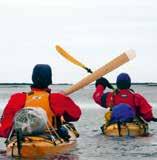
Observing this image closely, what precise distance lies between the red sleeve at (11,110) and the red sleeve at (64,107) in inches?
25.5

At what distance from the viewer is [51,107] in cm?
1512

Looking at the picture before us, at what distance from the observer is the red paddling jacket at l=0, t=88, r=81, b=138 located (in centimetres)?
1508

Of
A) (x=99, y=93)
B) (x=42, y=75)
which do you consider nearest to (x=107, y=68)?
(x=42, y=75)

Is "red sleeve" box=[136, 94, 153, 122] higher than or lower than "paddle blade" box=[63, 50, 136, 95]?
lower

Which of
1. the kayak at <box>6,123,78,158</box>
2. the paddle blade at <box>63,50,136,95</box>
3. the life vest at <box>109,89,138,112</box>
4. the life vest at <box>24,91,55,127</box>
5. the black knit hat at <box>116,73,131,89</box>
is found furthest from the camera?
the black knit hat at <box>116,73,131,89</box>

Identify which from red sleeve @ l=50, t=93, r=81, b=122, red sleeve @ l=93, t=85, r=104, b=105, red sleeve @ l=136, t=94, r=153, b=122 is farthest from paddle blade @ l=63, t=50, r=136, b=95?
red sleeve @ l=93, t=85, r=104, b=105

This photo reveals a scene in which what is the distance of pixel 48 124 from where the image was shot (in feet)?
50.0

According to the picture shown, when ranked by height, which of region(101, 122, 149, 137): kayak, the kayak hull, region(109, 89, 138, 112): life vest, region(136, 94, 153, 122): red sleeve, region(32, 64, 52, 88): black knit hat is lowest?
region(101, 122, 149, 137): kayak

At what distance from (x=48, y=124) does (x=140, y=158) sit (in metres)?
2.39

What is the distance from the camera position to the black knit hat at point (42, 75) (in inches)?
595

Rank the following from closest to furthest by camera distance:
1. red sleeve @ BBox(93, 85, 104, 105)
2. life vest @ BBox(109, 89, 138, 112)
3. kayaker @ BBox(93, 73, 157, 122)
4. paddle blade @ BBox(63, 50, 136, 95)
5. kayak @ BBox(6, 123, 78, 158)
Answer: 1. kayak @ BBox(6, 123, 78, 158)
2. paddle blade @ BBox(63, 50, 136, 95)
3. kayaker @ BBox(93, 73, 157, 122)
4. life vest @ BBox(109, 89, 138, 112)
5. red sleeve @ BBox(93, 85, 104, 105)

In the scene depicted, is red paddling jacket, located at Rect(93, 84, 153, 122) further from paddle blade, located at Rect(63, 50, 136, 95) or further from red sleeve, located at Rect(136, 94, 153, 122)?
paddle blade, located at Rect(63, 50, 136, 95)

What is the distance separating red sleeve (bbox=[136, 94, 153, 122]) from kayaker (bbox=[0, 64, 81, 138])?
5631 millimetres

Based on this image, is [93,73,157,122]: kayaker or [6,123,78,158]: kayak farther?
[93,73,157,122]: kayaker
